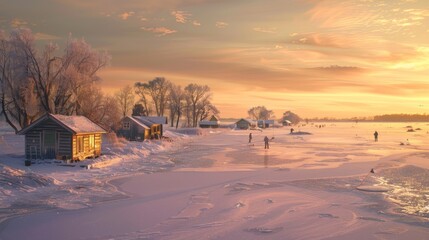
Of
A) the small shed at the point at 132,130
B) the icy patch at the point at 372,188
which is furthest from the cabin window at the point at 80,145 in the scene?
the small shed at the point at 132,130

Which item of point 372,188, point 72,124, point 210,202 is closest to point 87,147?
point 72,124

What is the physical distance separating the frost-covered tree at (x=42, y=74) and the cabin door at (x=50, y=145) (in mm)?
13624

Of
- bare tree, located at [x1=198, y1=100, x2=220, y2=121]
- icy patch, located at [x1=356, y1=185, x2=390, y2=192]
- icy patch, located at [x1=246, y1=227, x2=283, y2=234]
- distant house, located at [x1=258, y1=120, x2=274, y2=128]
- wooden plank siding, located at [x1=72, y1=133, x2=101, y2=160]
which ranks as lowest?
icy patch, located at [x1=246, y1=227, x2=283, y2=234]

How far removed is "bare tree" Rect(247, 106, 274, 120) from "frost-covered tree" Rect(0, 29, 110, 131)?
147 metres

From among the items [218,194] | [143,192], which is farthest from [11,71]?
[218,194]

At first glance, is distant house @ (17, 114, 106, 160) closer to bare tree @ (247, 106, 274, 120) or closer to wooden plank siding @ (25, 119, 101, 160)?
wooden plank siding @ (25, 119, 101, 160)

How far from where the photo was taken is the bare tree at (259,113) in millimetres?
186000

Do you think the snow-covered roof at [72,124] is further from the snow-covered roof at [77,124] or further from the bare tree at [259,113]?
the bare tree at [259,113]

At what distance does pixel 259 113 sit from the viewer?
188 metres

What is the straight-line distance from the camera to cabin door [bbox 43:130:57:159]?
87.6ft

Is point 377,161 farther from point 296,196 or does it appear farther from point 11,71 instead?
point 11,71

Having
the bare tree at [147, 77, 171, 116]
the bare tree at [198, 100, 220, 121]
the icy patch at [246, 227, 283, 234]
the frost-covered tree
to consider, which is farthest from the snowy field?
the bare tree at [198, 100, 220, 121]

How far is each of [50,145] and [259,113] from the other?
165m

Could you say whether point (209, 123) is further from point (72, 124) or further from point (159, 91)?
point (72, 124)
